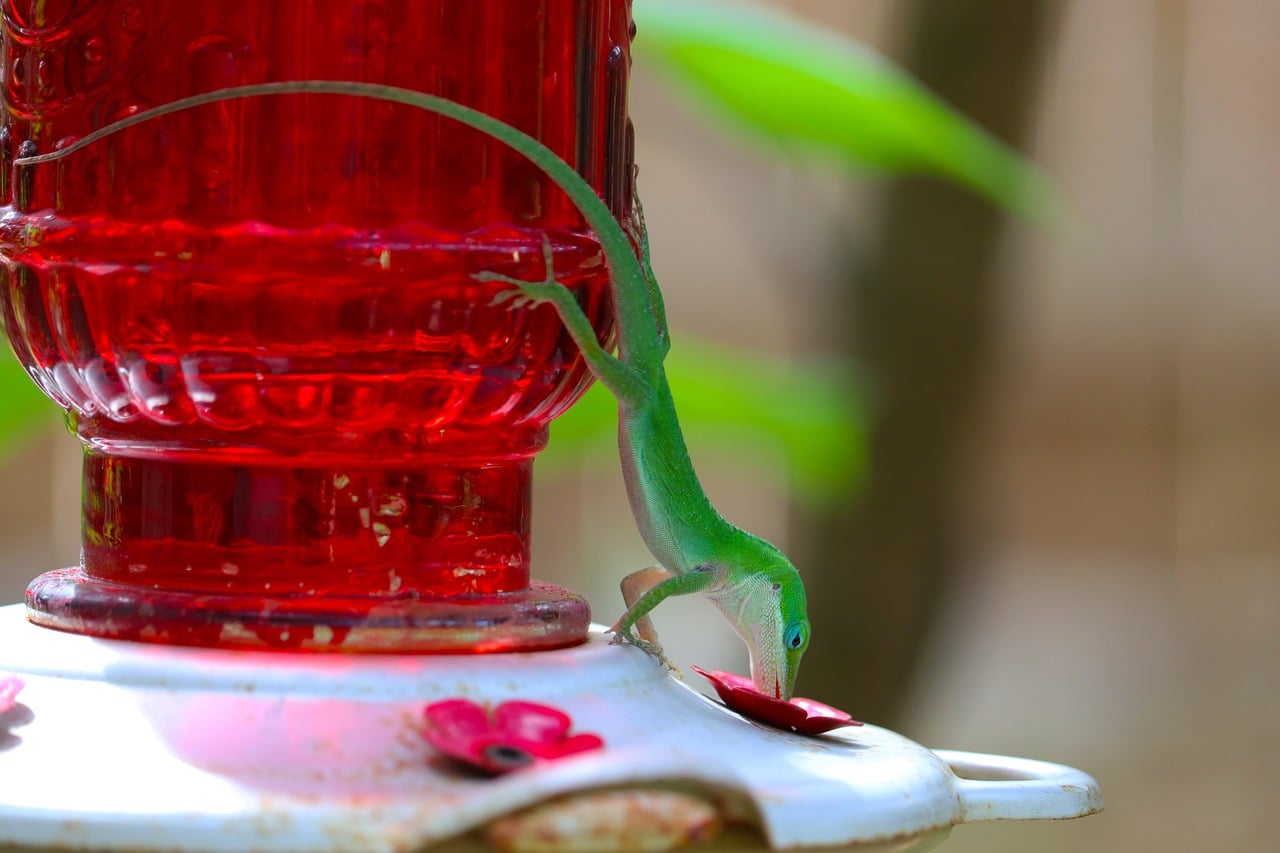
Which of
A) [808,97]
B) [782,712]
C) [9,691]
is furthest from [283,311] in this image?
[808,97]

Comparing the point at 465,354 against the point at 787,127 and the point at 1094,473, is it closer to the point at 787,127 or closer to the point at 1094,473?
the point at 787,127

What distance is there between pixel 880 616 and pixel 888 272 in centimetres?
66

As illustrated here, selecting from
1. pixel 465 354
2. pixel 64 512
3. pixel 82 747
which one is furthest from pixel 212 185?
pixel 64 512

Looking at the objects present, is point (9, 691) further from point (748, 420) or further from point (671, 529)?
point (748, 420)

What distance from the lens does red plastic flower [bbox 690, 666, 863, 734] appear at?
1.10m

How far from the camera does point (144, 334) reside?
112 cm

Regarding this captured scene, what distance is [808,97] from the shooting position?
163 cm

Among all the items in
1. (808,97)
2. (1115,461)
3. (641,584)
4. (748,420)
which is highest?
(808,97)

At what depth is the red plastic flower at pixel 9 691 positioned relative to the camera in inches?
35.0

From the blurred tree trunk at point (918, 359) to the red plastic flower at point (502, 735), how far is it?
2.02 metres

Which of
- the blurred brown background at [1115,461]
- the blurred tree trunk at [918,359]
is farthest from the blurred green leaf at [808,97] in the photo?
the blurred brown background at [1115,461]

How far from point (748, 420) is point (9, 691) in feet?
3.72

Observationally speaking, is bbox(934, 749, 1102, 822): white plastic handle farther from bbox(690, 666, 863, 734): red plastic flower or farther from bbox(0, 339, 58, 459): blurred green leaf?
bbox(0, 339, 58, 459): blurred green leaf

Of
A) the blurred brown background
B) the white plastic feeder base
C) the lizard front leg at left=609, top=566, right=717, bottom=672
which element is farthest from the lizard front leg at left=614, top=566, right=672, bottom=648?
the blurred brown background
